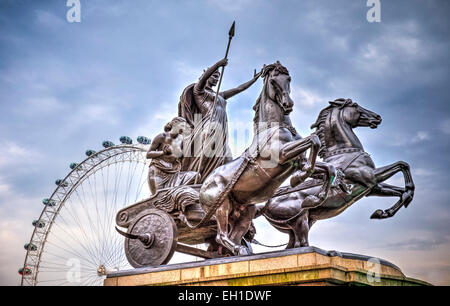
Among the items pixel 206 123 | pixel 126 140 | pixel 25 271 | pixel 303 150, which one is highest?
pixel 126 140

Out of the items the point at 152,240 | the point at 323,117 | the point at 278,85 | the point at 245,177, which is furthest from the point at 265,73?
the point at 152,240

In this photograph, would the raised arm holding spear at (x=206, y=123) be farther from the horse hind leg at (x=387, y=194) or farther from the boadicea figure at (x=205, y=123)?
the horse hind leg at (x=387, y=194)

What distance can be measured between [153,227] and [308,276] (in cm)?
325

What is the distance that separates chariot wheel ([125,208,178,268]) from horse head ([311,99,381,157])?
11.2ft

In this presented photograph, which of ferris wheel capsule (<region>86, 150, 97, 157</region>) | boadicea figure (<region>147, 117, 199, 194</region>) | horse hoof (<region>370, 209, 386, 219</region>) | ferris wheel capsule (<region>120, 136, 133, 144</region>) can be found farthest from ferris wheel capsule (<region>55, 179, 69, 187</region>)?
horse hoof (<region>370, 209, 386, 219</region>)

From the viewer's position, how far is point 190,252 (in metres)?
10.2

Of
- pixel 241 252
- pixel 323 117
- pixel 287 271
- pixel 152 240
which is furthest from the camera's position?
pixel 323 117

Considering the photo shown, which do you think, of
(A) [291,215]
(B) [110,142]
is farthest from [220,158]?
(B) [110,142]

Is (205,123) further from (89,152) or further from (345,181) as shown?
(89,152)

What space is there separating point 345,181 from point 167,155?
126 inches

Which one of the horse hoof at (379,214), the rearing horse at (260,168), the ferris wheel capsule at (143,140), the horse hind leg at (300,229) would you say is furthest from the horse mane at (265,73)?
the ferris wheel capsule at (143,140)

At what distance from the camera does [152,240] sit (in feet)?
30.9

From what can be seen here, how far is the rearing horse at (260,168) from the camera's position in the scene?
839 centimetres
